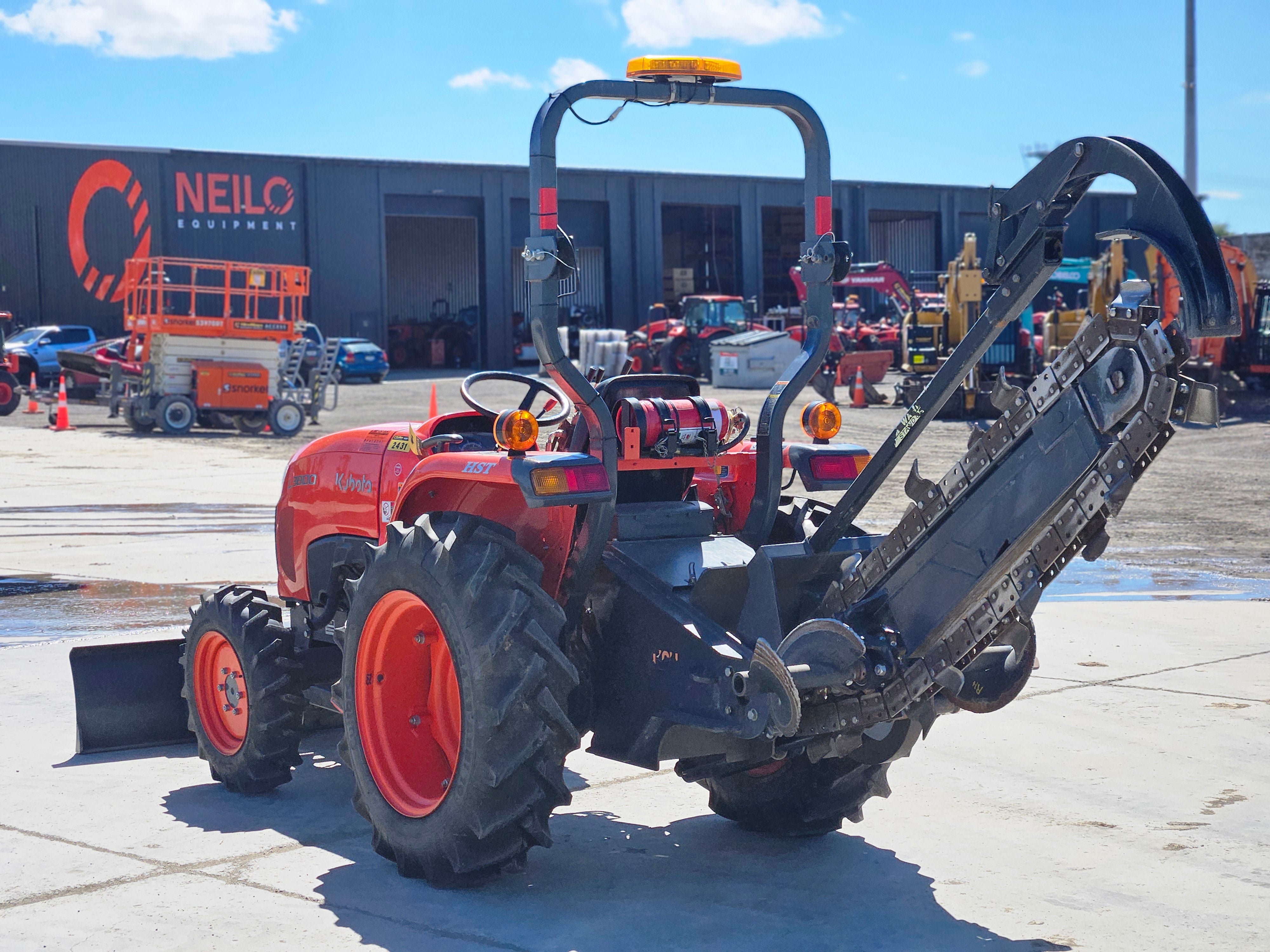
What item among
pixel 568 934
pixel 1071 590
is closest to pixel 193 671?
pixel 568 934

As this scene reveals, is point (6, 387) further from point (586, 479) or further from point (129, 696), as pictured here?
point (586, 479)

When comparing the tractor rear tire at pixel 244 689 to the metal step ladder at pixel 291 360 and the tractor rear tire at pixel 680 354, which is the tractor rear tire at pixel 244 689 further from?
the tractor rear tire at pixel 680 354

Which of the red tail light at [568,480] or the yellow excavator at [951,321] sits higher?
the yellow excavator at [951,321]

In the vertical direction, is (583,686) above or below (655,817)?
above

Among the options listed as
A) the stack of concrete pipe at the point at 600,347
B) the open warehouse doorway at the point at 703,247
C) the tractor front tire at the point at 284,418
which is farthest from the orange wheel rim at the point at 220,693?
the open warehouse doorway at the point at 703,247

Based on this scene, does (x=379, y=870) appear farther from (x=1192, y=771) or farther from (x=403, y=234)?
(x=403, y=234)

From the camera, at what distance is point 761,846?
16.4 feet

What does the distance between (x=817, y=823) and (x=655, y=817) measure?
0.63m

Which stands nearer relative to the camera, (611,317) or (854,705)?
(854,705)

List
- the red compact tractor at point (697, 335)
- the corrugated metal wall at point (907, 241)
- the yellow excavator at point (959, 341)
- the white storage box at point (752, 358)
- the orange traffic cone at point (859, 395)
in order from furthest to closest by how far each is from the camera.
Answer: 1. the corrugated metal wall at point (907, 241)
2. the red compact tractor at point (697, 335)
3. the white storage box at point (752, 358)
4. the orange traffic cone at point (859, 395)
5. the yellow excavator at point (959, 341)

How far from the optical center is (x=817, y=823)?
16.5 feet

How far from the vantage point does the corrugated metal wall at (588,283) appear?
2071 inches

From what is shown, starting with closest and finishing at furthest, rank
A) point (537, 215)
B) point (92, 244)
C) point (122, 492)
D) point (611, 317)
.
Result: point (537, 215), point (122, 492), point (92, 244), point (611, 317)

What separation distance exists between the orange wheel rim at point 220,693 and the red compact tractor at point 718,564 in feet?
0.75
